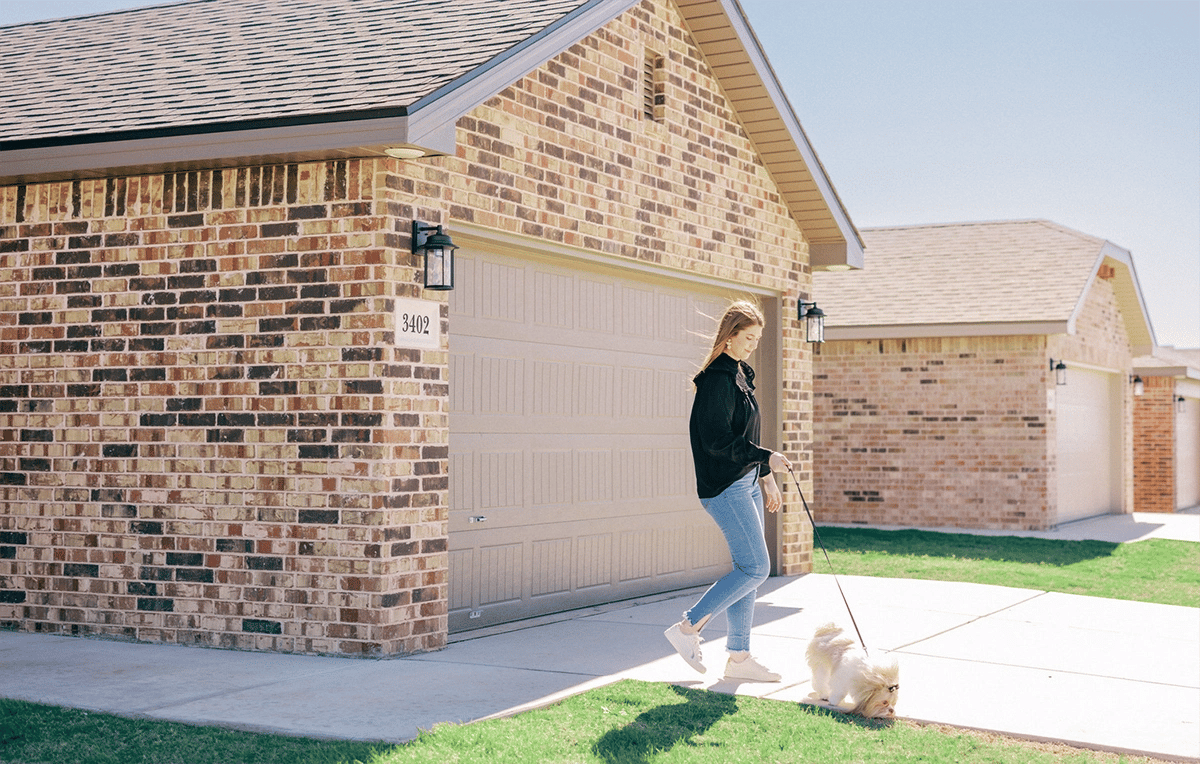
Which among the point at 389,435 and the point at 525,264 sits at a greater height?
the point at 525,264

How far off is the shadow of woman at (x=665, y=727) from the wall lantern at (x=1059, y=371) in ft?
43.7

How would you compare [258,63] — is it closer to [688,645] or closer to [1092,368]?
[688,645]

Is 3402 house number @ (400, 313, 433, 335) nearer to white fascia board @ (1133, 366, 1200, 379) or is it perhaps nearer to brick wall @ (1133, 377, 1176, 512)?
white fascia board @ (1133, 366, 1200, 379)

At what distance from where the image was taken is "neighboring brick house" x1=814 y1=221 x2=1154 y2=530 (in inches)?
704

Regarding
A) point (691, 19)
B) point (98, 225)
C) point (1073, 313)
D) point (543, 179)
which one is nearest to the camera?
point (98, 225)

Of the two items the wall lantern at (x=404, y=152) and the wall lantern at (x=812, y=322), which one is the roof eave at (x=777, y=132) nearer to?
the wall lantern at (x=812, y=322)

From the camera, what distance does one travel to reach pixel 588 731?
5.45m

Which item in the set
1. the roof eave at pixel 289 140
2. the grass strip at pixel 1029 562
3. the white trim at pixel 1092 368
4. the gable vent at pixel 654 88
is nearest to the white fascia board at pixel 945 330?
the white trim at pixel 1092 368

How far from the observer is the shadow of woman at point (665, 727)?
16.9 feet

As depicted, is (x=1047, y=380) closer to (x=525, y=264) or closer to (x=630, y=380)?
(x=630, y=380)

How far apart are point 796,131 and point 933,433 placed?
841cm

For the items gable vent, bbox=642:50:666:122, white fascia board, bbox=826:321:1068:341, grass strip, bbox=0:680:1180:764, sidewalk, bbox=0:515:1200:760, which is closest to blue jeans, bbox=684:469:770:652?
sidewalk, bbox=0:515:1200:760

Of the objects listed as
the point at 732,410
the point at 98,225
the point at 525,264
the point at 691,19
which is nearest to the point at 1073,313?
the point at 691,19

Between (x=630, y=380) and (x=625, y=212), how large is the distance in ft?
4.50
